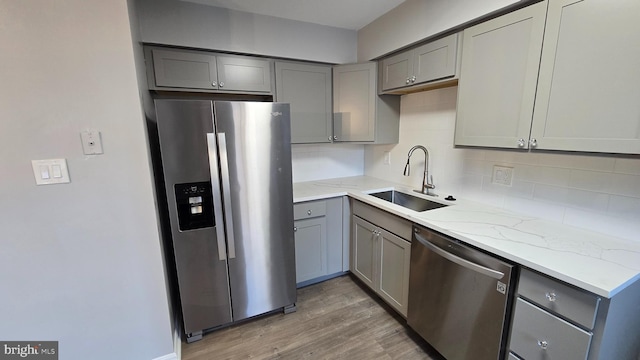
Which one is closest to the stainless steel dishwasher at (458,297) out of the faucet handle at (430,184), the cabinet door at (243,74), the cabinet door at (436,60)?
the faucet handle at (430,184)

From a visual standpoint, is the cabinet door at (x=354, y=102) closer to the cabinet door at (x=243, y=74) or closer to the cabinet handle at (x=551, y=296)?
the cabinet door at (x=243, y=74)

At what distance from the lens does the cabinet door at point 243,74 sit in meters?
2.04

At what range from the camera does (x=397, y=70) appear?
211 centimetres

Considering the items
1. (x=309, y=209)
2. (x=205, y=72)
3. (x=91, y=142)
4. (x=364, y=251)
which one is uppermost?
(x=205, y=72)

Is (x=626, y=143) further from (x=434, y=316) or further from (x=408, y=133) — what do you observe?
(x=408, y=133)

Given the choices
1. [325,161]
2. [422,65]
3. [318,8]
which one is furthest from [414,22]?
[325,161]

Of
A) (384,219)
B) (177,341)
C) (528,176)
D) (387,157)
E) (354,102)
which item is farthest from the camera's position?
(387,157)

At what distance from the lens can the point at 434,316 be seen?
157cm

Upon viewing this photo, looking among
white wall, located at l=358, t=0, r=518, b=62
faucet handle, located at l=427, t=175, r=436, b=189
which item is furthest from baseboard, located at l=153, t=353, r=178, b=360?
white wall, located at l=358, t=0, r=518, b=62

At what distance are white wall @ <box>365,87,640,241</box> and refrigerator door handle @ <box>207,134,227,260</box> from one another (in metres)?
1.71

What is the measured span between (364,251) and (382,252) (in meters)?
0.26

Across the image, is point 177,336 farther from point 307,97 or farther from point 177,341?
point 307,97

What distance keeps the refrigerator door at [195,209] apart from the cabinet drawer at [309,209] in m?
0.66

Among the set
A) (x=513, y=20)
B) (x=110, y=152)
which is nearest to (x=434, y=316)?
(x=513, y=20)
